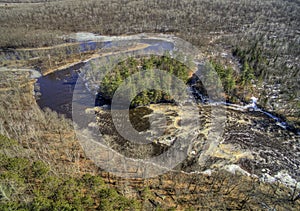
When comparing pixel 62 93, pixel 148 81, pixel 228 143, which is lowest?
pixel 228 143

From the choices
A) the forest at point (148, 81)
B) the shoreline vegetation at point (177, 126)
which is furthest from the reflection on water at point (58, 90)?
the forest at point (148, 81)

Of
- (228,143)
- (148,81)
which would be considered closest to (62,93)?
(148,81)

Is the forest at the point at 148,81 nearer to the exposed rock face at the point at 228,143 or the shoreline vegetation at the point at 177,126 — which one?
the exposed rock face at the point at 228,143

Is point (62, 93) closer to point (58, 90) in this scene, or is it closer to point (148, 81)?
point (58, 90)

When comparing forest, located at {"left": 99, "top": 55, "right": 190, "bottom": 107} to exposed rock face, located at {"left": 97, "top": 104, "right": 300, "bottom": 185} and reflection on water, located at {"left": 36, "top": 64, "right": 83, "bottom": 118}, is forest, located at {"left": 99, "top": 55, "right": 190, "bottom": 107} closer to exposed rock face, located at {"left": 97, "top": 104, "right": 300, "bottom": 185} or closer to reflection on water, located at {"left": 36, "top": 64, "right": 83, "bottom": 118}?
exposed rock face, located at {"left": 97, "top": 104, "right": 300, "bottom": 185}

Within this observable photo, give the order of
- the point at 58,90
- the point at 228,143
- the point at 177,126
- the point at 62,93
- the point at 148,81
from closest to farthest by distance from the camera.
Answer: the point at 228,143, the point at 177,126, the point at 148,81, the point at 62,93, the point at 58,90

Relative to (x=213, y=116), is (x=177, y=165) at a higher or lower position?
lower

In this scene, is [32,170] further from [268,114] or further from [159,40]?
[159,40]

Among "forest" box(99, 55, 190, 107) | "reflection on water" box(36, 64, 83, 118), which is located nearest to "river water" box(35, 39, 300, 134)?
"reflection on water" box(36, 64, 83, 118)

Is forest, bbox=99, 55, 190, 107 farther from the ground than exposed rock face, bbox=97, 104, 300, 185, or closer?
farther from the ground

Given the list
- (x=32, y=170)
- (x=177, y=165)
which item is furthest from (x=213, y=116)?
(x=32, y=170)

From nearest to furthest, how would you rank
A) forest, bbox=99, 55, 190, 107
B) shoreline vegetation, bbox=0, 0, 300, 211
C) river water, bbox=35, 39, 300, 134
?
A: shoreline vegetation, bbox=0, 0, 300, 211
forest, bbox=99, 55, 190, 107
river water, bbox=35, 39, 300, 134
